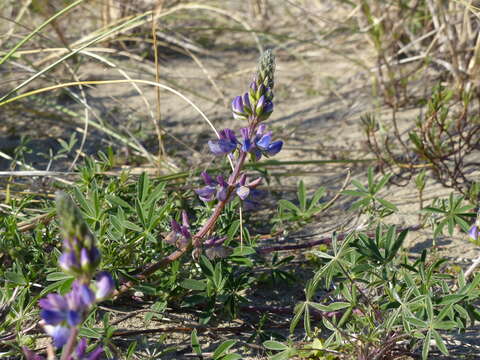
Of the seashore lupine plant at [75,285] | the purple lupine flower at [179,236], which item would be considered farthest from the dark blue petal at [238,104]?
the seashore lupine plant at [75,285]

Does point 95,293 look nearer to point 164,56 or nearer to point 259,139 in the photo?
point 259,139

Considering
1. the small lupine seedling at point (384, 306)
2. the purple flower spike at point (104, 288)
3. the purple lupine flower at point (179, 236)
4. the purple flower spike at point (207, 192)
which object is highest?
the purple flower spike at point (104, 288)

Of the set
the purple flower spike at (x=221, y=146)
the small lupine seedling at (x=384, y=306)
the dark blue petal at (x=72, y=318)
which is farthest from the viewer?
the purple flower spike at (x=221, y=146)

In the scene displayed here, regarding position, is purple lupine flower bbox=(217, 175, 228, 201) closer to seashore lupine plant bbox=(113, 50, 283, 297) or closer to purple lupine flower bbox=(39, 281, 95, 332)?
seashore lupine plant bbox=(113, 50, 283, 297)

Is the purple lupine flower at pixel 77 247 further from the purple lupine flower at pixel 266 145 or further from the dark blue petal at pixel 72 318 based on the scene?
the purple lupine flower at pixel 266 145

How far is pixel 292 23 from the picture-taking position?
4766 mm

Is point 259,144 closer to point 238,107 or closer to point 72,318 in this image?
point 238,107

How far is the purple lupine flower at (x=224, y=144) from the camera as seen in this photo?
1751 mm

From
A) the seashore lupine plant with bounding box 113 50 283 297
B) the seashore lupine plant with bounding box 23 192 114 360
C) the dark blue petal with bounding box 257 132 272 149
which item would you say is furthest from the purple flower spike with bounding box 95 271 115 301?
the dark blue petal with bounding box 257 132 272 149

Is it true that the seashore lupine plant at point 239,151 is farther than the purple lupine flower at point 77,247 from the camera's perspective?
Yes

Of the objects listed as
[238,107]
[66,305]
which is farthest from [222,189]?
[66,305]

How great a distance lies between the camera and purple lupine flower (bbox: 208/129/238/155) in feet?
5.74

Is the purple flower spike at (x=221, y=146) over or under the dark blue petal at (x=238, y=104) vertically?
under

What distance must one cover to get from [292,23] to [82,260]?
3.99m
